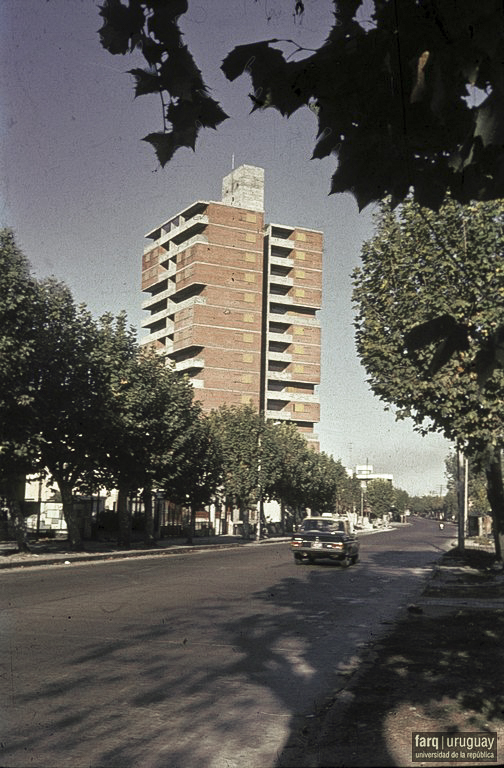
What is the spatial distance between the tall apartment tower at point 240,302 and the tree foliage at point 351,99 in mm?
89350

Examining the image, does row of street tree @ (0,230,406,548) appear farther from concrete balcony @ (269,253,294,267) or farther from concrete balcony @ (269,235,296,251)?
concrete balcony @ (269,235,296,251)

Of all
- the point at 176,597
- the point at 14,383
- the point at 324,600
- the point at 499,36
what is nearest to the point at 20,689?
the point at 499,36

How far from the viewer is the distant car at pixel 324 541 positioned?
82.5 feet

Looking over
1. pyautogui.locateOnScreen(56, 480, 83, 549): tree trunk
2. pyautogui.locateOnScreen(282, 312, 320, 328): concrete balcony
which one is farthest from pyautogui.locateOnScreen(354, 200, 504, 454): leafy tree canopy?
pyautogui.locateOnScreen(282, 312, 320, 328): concrete balcony

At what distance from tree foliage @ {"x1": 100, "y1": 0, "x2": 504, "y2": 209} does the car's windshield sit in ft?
76.8

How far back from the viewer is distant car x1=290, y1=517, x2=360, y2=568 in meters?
25.2

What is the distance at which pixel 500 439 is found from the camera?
1711 centimetres

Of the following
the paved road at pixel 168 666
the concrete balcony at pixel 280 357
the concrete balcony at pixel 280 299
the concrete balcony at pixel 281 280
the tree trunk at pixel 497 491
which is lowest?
the paved road at pixel 168 666

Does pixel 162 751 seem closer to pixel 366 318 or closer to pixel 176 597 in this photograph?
pixel 176 597

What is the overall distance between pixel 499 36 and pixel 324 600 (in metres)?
14.1

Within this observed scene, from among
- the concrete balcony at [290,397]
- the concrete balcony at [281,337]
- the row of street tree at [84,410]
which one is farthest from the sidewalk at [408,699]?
the concrete balcony at [281,337]

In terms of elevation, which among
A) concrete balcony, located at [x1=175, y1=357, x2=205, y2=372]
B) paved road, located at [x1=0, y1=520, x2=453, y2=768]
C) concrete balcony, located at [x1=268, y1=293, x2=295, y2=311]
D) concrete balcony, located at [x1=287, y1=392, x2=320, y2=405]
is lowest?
paved road, located at [x1=0, y1=520, x2=453, y2=768]

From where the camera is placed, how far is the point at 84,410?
27.1 metres

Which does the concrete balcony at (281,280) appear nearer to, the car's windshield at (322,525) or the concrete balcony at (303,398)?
the concrete balcony at (303,398)
